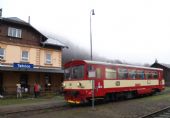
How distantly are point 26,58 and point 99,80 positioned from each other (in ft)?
46.2

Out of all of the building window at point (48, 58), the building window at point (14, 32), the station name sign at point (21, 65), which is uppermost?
the building window at point (14, 32)

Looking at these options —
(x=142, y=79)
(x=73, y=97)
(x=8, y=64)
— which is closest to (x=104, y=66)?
(x=73, y=97)

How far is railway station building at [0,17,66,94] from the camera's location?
29.2 metres

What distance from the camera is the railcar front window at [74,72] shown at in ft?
63.2

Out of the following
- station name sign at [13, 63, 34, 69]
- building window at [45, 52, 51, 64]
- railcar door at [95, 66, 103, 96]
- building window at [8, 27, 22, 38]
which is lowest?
railcar door at [95, 66, 103, 96]

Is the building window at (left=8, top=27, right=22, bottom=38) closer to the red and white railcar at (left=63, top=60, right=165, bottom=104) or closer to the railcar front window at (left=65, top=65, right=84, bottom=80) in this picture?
the red and white railcar at (left=63, top=60, right=165, bottom=104)

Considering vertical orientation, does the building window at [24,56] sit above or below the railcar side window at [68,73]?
above

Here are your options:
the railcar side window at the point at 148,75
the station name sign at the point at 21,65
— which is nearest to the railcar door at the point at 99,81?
the railcar side window at the point at 148,75

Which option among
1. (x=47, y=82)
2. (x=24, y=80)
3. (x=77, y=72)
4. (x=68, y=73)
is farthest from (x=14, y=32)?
(x=77, y=72)

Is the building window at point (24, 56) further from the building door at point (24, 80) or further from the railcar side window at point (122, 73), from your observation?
the railcar side window at point (122, 73)

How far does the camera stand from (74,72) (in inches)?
783

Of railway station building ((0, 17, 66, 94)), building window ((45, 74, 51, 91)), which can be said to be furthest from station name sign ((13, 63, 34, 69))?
building window ((45, 74, 51, 91))

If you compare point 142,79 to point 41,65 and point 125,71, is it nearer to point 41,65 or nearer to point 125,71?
point 125,71

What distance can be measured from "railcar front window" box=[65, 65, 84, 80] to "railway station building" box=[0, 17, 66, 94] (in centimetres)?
877
